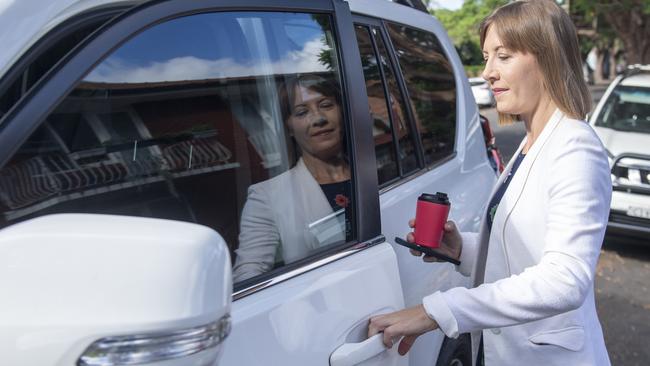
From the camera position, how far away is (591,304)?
5.69 feet

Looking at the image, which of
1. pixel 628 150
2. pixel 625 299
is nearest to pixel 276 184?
pixel 625 299

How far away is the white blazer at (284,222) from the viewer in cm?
167

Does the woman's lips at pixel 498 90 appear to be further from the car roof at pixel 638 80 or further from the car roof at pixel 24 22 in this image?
the car roof at pixel 638 80

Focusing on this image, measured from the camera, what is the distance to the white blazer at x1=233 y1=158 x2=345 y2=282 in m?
1.67

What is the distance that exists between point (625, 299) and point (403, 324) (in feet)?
14.1

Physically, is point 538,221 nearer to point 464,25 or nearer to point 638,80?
point 638,80

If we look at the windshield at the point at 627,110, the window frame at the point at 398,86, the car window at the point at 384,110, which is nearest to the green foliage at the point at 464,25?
the windshield at the point at 627,110

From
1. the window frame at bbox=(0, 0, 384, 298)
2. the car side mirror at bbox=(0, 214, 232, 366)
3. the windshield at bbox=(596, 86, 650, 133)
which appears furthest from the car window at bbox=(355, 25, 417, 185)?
the windshield at bbox=(596, 86, 650, 133)

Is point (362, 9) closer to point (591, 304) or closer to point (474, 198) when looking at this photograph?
point (474, 198)

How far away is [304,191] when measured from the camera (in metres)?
1.88

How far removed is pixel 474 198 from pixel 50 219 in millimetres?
2231

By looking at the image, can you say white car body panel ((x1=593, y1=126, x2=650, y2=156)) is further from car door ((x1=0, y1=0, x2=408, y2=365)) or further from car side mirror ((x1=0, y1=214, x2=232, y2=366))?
car side mirror ((x1=0, y1=214, x2=232, y2=366))

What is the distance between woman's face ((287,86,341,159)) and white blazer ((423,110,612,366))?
538 mm

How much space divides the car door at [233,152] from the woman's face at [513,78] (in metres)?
0.40
